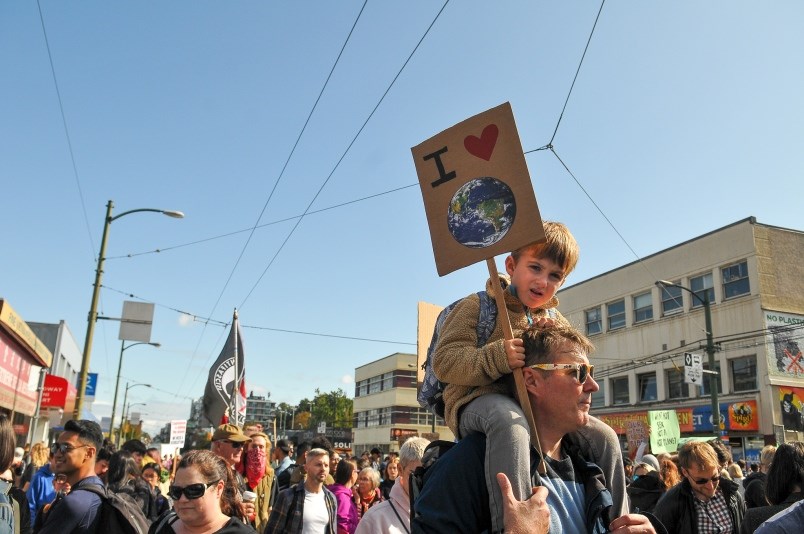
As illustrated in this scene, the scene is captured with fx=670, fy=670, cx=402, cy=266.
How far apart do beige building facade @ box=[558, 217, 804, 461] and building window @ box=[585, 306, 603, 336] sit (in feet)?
4.00

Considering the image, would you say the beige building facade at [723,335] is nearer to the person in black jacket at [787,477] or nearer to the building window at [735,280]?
the building window at [735,280]

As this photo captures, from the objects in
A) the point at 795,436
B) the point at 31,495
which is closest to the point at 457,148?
the point at 31,495

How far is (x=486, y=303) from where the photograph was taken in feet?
9.22

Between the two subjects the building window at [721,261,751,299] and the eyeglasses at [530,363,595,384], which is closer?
the eyeglasses at [530,363,595,384]

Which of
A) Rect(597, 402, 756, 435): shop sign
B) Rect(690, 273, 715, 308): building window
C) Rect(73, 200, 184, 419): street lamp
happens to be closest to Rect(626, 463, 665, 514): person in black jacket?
Rect(73, 200, 184, 419): street lamp

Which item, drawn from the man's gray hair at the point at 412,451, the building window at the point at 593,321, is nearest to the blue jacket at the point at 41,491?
the man's gray hair at the point at 412,451

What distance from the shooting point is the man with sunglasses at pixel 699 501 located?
539 centimetres

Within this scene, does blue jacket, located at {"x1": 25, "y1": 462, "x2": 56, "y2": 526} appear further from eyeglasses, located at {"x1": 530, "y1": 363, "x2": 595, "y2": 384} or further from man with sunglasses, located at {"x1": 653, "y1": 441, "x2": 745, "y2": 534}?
eyeglasses, located at {"x1": 530, "y1": 363, "x2": 595, "y2": 384}

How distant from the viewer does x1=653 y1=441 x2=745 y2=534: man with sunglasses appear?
5.39m

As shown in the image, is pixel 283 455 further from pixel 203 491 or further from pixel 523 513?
pixel 523 513

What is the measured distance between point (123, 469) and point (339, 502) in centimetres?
246

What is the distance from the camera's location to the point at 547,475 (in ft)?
8.05

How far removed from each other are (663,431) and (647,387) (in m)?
19.3

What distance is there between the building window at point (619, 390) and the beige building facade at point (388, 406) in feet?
88.3
